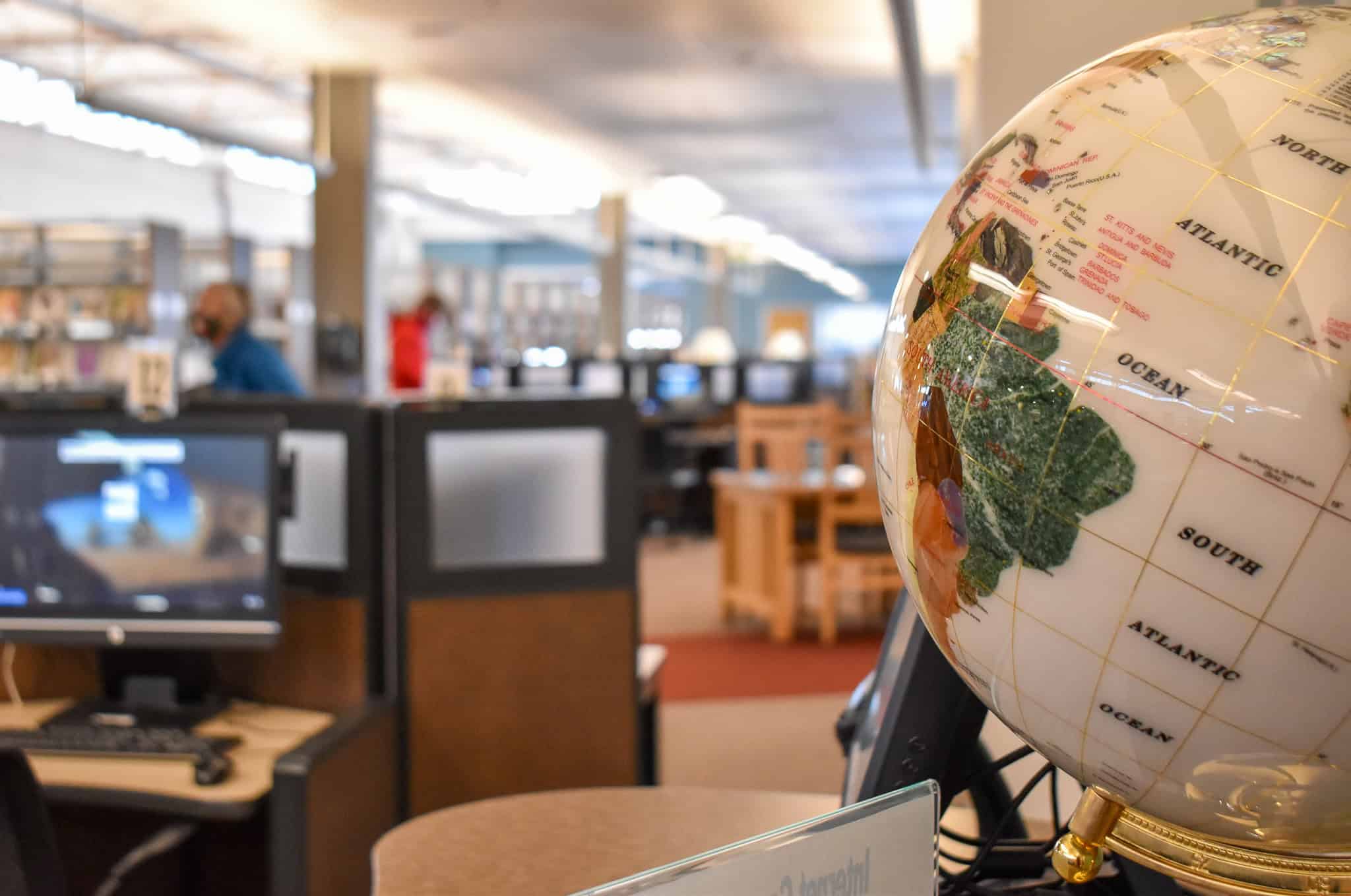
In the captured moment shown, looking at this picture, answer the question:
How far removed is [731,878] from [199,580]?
178cm

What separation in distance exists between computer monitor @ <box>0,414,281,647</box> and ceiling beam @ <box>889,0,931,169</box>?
14.9 feet

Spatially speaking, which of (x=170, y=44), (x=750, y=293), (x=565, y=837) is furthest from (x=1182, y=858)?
(x=750, y=293)

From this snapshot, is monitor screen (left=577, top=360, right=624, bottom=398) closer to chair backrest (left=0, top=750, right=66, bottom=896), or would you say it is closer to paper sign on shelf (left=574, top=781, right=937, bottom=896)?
chair backrest (left=0, top=750, right=66, bottom=896)

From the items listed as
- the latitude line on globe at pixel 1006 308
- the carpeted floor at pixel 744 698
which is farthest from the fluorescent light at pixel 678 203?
the latitude line on globe at pixel 1006 308

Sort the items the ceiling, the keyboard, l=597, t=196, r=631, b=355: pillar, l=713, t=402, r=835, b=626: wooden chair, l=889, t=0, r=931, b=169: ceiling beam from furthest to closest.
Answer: l=597, t=196, r=631, b=355: pillar
the ceiling
l=889, t=0, r=931, b=169: ceiling beam
l=713, t=402, r=835, b=626: wooden chair
the keyboard

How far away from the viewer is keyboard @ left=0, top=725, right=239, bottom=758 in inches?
76.0

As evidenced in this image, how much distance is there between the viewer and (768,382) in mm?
10398

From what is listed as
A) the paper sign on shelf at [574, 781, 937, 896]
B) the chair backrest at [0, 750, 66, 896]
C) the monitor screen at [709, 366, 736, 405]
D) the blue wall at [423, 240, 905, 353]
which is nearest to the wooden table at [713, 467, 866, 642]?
the monitor screen at [709, 366, 736, 405]

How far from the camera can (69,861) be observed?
2295mm

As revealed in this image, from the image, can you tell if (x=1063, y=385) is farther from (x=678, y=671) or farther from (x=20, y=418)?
(x=678, y=671)

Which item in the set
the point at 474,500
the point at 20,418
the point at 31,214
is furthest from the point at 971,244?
the point at 31,214

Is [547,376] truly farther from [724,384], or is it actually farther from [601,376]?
[724,384]

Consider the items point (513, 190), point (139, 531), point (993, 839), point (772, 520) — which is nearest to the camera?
point (993, 839)

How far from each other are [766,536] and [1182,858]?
5.25 m
